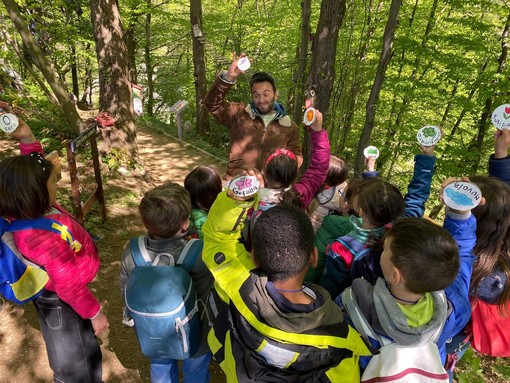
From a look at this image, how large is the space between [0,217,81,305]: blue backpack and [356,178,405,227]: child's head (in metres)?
1.86

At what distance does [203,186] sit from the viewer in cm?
256

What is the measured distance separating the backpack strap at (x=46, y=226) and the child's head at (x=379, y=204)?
183cm

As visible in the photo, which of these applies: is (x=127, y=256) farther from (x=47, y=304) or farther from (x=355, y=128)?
(x=355, y=128)

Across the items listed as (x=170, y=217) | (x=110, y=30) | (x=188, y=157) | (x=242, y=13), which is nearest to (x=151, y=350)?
(x=170, y=217)

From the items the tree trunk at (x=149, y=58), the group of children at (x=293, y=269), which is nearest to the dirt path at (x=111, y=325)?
the group of children at (x=293, y=269)

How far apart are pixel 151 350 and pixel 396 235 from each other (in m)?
1.66

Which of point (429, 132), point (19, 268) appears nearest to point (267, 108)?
point (429, 132)

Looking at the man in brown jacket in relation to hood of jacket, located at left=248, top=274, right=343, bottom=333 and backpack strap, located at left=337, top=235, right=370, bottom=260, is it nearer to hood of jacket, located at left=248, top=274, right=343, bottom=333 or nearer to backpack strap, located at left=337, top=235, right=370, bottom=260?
backpack strap, located at left=337, top=235, right=370, bottom=260

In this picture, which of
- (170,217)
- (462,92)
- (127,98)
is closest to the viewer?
(170,217)

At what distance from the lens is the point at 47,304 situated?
1.99 m

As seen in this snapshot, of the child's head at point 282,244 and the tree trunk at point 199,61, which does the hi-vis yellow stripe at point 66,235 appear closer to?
the child's head at point 282,244

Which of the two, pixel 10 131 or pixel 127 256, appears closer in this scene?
pixel 127 256

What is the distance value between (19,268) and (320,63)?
190 inches

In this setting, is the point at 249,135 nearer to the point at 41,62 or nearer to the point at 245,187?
the point at 245,187
